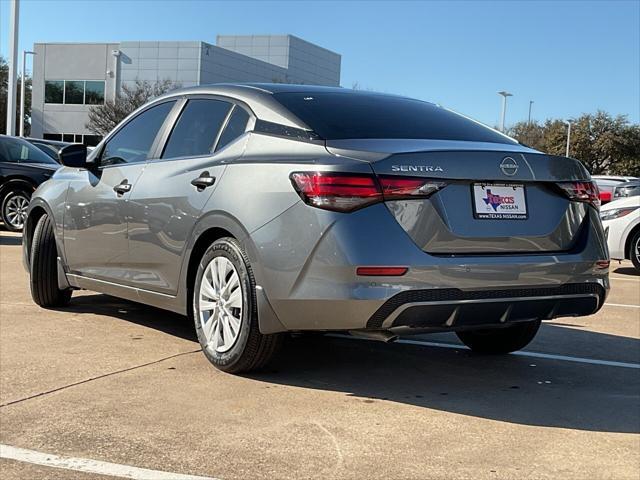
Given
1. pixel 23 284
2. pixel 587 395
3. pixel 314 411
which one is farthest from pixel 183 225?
pixel 23 284

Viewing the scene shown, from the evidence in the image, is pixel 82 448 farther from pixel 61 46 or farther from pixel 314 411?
pixel 61 46

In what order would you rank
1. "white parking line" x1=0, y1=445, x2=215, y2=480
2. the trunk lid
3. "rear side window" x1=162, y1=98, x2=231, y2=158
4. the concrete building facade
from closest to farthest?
"white parking line" x1=0, y1=445, x2=215, y2=480 < the trunk lid < "rear side window" x1=162, y1=98, x2=231, y2=158 < the concrete building facade

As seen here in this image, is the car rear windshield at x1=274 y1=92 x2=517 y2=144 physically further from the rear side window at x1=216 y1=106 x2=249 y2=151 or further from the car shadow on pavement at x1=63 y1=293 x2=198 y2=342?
the car shadow on pavement at x1=63 y1=293 x2=198 y2=342

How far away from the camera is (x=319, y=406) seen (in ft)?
12.8

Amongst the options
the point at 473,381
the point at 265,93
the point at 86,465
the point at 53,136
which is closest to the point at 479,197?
the point at 473,381

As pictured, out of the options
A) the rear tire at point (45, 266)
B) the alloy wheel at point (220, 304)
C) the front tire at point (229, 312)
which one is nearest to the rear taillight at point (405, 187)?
the front tire at point (229, 312)

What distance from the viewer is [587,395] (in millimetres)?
4266

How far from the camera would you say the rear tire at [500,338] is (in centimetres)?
502

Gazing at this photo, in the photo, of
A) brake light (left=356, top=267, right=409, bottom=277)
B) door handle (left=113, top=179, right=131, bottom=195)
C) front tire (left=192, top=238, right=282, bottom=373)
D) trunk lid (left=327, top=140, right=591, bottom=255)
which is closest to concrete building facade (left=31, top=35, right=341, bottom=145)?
door handle (left=113, top=179, right=131, bottom=195)

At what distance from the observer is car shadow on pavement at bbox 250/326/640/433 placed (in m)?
3.92

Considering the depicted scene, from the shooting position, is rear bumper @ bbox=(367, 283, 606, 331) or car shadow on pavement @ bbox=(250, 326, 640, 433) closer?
rear bumper @ bbox=(367, 283, 606, 331)

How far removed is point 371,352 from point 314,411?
1.43m

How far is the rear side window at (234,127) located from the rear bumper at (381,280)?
78 cm

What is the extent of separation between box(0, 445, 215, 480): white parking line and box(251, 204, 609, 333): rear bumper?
1097mm
